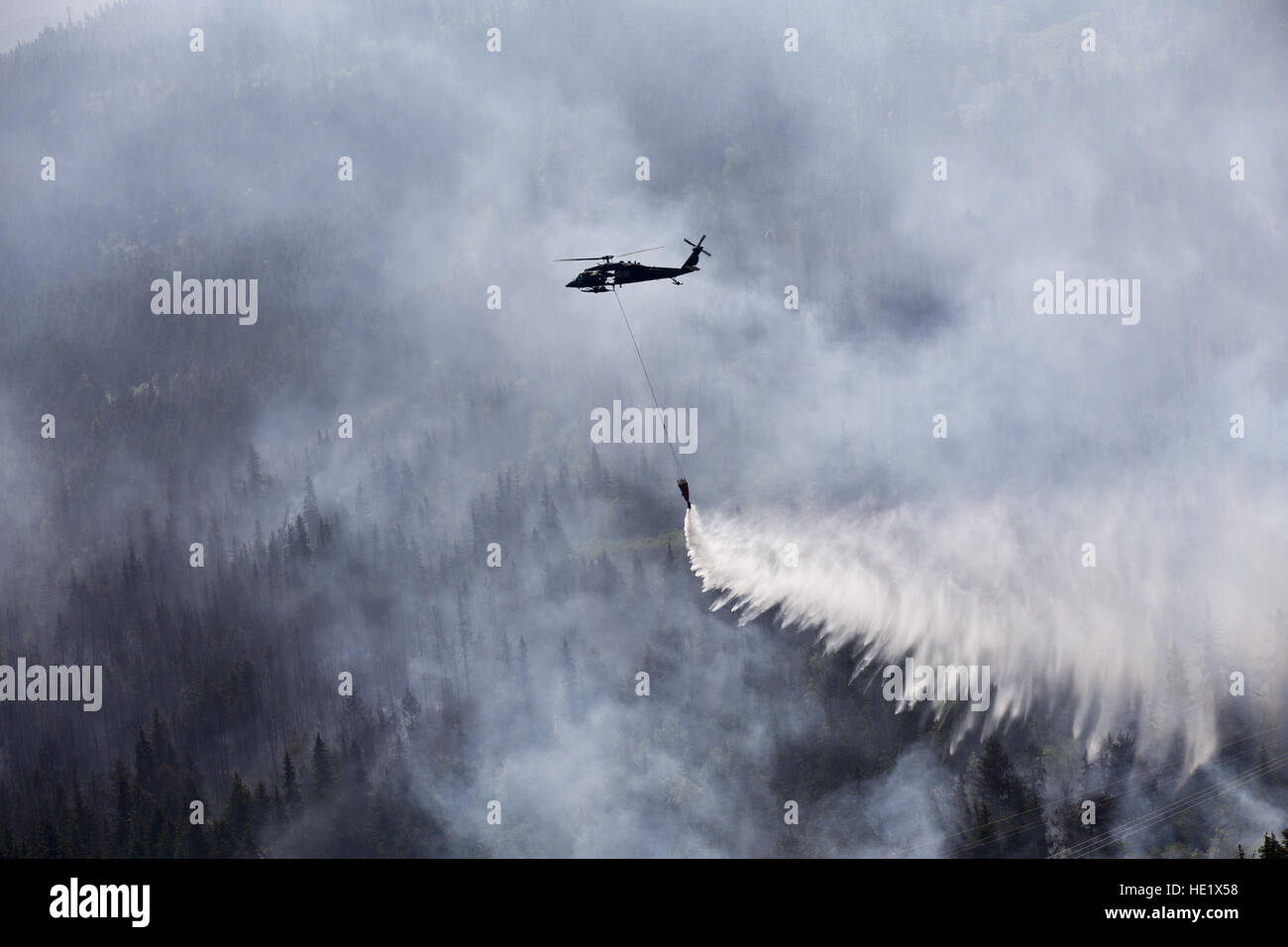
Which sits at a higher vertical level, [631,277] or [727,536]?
[631,277]
